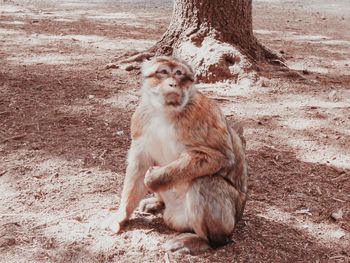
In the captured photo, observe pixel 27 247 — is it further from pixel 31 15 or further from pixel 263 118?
pixel 31 15

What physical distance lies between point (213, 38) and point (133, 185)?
363 centimetres

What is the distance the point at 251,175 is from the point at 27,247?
2.10m

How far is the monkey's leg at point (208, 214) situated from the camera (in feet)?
11.3

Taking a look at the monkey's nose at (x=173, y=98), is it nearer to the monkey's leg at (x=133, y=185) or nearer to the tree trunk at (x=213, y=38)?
the monkey's leg at (x=133, y=185)

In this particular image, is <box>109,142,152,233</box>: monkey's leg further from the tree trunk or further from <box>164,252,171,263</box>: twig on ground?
the tree trunk

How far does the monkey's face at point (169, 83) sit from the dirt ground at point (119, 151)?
971mm

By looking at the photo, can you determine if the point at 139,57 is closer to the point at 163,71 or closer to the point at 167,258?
the point at 163,71

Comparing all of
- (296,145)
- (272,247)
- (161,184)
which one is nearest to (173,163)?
(161,184)

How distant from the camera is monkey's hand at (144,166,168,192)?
3.43m

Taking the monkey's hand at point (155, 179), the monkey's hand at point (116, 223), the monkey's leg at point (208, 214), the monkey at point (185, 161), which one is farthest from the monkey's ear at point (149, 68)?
the monkey's hand at point (116, 223)

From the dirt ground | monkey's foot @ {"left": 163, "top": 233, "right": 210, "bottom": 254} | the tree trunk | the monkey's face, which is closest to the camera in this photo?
the monkey's face

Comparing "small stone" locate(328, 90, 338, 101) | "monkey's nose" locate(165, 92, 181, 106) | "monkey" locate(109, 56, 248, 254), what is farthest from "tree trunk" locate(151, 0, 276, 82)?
"monkey's nose" locate(165, 92, 181, 106)

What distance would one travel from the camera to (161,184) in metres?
3.44

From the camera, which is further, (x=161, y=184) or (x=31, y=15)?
(x=31, y=15)
